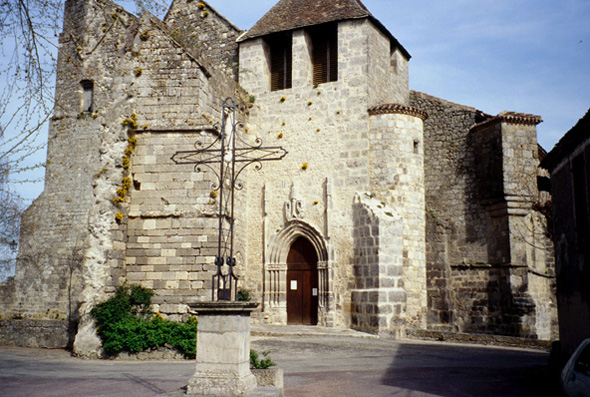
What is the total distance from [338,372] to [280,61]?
37.8 feet

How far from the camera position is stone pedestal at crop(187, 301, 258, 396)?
237 inches

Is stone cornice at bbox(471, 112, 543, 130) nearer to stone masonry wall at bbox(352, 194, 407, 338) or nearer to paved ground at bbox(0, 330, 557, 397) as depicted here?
stone masonry wall at bbox(352, 194, 407, 338)

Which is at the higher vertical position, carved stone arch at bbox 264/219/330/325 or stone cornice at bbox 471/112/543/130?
stone cornice at bbox 471/112/543/130

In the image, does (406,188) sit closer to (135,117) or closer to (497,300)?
(497,300)

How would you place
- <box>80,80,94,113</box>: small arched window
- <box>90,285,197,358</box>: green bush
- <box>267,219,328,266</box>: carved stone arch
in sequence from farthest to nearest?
1. <box>80,80,94,113</box>: small arched window
2. <box>267,219,328,266</box>: carved stone arch
3. <box>90,285,197,358</box>: green bush

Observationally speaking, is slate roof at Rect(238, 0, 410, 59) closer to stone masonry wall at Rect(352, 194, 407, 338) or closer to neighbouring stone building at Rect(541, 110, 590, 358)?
stone masonry wall at Rect(352, 194, 407, 338)

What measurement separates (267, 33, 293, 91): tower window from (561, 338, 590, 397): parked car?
13.3 meters

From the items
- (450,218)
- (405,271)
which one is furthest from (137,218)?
(450,218)

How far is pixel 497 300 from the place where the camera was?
642 inches

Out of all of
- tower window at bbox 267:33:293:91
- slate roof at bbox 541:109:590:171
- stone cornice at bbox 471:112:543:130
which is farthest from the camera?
tower window at bbox 267:33:293:91

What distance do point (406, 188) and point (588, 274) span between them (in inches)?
317

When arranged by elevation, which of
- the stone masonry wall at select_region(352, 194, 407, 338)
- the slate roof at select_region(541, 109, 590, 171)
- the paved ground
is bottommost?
the paved ground

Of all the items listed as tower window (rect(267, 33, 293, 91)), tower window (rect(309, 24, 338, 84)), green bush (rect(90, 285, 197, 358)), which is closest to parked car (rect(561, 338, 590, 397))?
green bush (rect(90, 285, 197, 358))

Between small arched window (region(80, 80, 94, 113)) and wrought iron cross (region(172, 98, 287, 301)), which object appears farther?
small arched window (region(80, 80, 94, 113))
